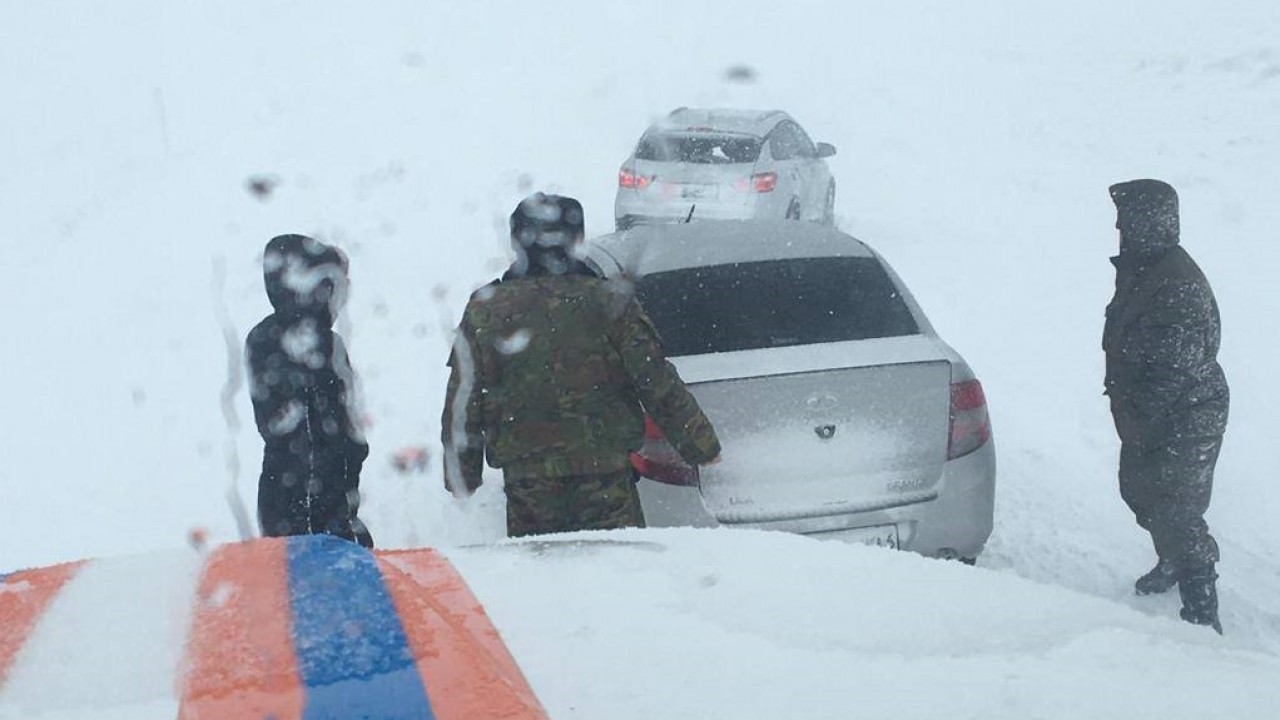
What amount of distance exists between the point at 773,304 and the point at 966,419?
86 centimetres

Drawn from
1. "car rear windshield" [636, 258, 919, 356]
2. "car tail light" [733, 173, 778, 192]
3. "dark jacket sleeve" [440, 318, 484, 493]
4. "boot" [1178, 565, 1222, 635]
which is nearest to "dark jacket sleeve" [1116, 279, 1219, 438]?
"boot" [1178, 565, 1222, 635]

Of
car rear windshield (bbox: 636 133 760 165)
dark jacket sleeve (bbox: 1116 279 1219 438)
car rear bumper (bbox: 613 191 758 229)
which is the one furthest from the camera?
car rear windshield (bbox: 636 133 760 165)

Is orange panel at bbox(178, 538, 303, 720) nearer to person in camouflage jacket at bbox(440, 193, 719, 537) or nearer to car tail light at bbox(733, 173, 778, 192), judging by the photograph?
person in camouflage jacket at bbox(440, 193, 719, 537)

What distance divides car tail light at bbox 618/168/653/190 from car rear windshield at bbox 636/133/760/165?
25cm

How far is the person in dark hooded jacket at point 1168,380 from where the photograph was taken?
197 inches

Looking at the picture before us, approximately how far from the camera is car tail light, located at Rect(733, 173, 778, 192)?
41.3 ft

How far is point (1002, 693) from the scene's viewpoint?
1775mm

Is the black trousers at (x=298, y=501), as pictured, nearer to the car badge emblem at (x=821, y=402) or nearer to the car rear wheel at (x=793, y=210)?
the car badge emblem at (x=821, y=402)

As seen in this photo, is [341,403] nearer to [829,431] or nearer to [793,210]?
[829,431]

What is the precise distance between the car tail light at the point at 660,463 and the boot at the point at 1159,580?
2.41 m

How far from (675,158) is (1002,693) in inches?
446

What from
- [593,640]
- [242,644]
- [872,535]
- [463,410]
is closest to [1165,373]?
[872,535]

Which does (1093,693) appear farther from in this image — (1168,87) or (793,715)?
(1168,87)

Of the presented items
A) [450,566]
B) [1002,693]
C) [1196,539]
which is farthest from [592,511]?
[1196,539]
